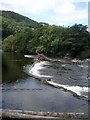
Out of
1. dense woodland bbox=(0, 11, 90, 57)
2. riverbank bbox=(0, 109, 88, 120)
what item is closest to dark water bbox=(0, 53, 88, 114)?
riverbank bbox=(0, 109, 88, 120)

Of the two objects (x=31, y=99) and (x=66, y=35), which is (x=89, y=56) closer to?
(x=66, y=35)

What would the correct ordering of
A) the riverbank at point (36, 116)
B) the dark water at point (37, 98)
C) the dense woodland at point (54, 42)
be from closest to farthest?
1. the riverbank at point (36, 116)
2. the dark water at point (37, 98)
3. the dense woodland at point (54, 42)

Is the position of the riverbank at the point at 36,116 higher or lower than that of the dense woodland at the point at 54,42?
lower

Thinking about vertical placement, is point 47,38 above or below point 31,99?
above

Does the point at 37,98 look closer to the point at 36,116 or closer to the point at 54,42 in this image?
the point at 36,116

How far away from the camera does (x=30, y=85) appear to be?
45.2 metres

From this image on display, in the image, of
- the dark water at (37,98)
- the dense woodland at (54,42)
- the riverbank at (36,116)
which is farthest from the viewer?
the dense woodland at (54,42)

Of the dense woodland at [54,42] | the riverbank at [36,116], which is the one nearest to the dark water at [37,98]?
the riverbank at [36,116]

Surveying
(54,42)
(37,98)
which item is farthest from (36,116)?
(54,42)

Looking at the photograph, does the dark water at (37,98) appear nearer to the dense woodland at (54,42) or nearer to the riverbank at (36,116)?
the riverbank at (36,116)

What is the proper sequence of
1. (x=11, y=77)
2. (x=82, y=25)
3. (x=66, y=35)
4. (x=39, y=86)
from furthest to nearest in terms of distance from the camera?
(x=82, y=25)
(x=66, y=35)
(x=11, y=77)
(x=39, y=86)

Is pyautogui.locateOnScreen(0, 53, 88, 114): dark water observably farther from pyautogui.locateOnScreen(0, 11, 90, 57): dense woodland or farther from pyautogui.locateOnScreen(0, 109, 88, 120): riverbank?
pyautogui.locateOnScreen(0, 11, 90, 57): dense woodland

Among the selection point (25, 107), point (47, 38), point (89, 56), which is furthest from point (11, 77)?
point (47, 38)

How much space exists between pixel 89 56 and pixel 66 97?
5567 cm
